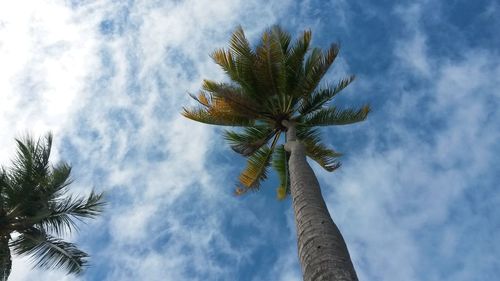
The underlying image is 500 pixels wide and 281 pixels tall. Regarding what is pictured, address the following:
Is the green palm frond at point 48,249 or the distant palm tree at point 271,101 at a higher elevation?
the distant palm tree at point 271,101

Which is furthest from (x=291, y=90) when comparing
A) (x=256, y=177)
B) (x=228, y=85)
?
(x=256, y=177)

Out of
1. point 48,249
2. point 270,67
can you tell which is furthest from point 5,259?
point 270,67

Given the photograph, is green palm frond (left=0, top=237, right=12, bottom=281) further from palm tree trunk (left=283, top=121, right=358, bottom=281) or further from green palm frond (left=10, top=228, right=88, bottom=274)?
palm tree trunk (left=283, top=121, right=358, bottom=281)

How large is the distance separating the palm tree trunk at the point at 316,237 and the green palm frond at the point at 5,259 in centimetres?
875

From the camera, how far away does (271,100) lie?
1343cm

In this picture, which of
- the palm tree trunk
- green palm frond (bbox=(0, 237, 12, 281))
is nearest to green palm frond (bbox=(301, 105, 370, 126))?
the palm tree trunk

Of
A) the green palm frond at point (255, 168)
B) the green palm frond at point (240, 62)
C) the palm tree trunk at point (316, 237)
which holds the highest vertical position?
the green palm frond at point (240, 62)

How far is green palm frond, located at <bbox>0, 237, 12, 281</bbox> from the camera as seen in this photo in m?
12.5

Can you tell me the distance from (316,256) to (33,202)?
1010cm

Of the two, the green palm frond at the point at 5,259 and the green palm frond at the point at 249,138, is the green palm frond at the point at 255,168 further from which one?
the green palm frond at the point at 5,259

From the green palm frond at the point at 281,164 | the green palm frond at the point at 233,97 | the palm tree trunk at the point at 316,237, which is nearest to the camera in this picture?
the palm tree trunk at the point at 316,237

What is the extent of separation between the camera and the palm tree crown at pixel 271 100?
1295 centimetres

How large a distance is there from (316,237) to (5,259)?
10.2 meters

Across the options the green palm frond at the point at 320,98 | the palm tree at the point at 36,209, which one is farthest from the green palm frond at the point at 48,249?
the green palm frond at the point at 320,98
